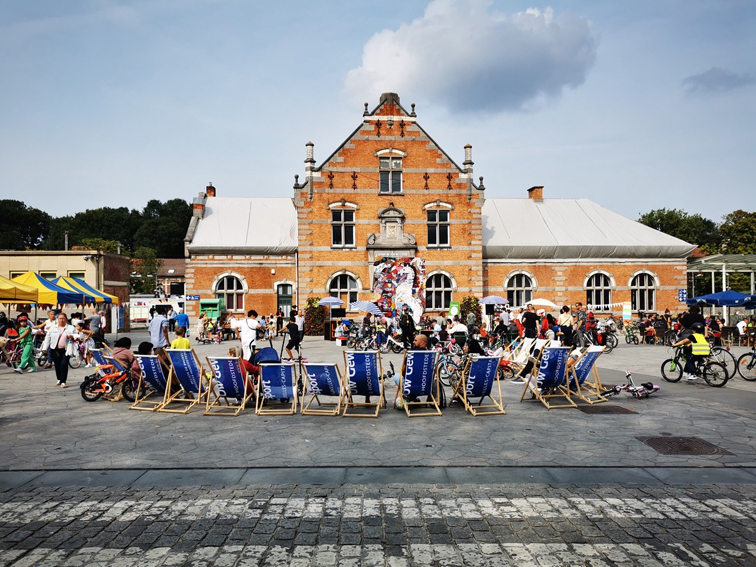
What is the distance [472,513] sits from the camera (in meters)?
4.57

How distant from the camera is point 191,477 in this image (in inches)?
219

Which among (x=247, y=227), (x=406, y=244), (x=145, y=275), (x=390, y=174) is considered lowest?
(x=145, y=275)

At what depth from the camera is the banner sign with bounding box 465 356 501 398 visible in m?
8.48

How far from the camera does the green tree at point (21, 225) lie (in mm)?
69000

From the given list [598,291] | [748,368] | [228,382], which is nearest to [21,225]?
[598,291]

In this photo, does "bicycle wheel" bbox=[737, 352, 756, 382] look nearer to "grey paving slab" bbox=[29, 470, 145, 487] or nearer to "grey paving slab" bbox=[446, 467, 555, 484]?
"grey paving slab" bbox=[446, 467, 555, 484]

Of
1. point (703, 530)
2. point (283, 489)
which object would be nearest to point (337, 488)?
point (283, 489)

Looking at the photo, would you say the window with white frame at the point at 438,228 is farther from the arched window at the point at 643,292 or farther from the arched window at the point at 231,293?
the arched window at the point at 643,292

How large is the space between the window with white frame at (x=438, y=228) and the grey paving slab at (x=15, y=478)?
24.7 meters

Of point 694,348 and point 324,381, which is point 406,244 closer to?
point 694,348

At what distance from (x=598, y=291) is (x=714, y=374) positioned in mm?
20558

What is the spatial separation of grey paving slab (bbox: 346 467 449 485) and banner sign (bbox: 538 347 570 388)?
3.98 metres

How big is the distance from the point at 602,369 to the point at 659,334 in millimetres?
10943

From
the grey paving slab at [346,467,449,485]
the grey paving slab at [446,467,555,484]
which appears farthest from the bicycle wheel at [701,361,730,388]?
the grey paving slab at [346,467,449,485]
